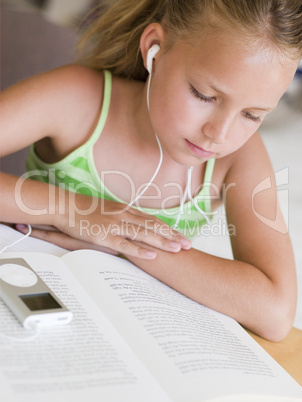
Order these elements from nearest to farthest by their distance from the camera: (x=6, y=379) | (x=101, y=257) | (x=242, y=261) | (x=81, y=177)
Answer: (x=6, y=379) < (x=101, y=257) < (x=242, y=261) < (x=81, y=177)

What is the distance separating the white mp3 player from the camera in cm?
53

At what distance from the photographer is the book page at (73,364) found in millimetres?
447

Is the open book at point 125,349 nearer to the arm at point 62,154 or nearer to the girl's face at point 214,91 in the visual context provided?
the arm at point 62,154

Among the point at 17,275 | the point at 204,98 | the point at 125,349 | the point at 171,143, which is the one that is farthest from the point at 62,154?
the point at 125,349

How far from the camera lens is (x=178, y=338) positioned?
1.99 feet

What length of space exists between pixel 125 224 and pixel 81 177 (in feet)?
0.92

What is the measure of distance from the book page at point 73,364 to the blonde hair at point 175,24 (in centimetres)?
48

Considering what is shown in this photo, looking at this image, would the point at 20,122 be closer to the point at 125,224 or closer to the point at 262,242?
the point at 125,224

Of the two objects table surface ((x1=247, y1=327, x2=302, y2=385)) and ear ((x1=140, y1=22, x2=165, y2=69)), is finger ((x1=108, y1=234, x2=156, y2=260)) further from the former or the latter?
ear ((x1=140, y1=22, x2=165, y2=69))

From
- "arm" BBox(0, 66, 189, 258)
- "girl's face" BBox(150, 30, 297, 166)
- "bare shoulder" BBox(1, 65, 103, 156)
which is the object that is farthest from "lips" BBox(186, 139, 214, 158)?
"bare shoulder" BBox(1, 65, 103, 156)

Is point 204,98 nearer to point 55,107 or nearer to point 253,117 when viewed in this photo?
point 253,117

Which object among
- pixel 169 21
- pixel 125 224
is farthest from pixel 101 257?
pixel 169 21

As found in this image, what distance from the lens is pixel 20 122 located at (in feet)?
3.00

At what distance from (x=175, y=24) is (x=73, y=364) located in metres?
0.60
